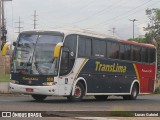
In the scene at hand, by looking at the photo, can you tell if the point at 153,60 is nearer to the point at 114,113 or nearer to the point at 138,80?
the point at 138,80

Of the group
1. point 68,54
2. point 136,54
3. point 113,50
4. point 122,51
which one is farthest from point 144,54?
point 68,54

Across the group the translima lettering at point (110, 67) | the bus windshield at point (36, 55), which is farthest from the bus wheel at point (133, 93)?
the bus windshield at point (36, 55)

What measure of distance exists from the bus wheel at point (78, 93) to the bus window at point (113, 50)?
3.08 meters

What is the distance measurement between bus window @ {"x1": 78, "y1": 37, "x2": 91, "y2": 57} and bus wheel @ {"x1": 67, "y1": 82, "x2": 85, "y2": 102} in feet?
4.60

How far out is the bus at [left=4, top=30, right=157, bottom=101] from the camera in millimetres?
21891

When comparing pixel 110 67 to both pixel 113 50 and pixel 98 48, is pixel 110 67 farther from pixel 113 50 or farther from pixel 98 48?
pixel 98 48

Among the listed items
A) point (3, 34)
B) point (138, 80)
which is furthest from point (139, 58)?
point (3, 34)

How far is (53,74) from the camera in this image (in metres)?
21.9

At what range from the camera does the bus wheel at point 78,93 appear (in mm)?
22969

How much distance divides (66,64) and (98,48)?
3.03 meters

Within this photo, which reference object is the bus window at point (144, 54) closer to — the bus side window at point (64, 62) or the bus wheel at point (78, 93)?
the bus wheel at point (78, 93)

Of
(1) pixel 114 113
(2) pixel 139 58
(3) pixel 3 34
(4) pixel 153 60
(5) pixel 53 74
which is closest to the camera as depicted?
(1) pixel 114 113

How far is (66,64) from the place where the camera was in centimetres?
2238

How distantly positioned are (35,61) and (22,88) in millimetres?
1330
